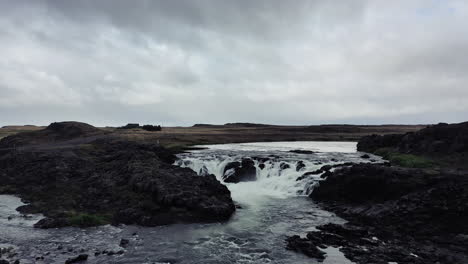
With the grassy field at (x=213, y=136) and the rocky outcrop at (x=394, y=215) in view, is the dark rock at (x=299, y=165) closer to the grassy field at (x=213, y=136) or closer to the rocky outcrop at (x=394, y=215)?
the rocky outcrop at (x=394, y=215)

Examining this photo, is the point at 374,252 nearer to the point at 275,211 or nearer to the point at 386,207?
the point at 386,207

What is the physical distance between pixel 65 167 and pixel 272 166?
3089 centimetres

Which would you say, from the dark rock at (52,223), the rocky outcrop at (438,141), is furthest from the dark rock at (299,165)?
the dark rock at (52,223)

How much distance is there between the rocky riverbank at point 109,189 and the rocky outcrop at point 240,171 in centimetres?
992

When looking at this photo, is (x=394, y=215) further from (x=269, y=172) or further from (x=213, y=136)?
(x=213, y=136)

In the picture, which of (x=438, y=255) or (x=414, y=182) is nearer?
(x=438, y=255)

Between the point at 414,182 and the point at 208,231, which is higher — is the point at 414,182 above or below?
above

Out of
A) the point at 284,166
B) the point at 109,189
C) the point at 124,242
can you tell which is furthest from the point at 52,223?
the point at 284,166

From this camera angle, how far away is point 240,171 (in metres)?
53.6

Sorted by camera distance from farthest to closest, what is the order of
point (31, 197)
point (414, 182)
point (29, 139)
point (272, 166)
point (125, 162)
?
point (29, 139)
point (272, 166)
point (125, 162)
point (31, 197)
point (414, 182)

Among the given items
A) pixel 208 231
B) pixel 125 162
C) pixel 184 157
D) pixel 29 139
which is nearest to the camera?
pixel 208 231

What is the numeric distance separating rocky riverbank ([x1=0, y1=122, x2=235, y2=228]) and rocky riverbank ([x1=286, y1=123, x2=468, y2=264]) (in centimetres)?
1157

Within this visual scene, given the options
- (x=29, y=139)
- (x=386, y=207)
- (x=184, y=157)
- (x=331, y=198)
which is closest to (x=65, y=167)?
(x=184, y=157)

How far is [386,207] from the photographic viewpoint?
3291 centimetres
